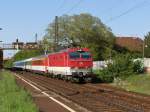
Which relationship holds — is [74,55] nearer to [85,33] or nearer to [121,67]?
[121,67]

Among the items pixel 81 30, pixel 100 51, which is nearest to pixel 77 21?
pixel 81 30

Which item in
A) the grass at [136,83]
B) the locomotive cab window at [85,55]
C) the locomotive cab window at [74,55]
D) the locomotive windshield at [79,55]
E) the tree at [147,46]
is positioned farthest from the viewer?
the tree at [147,46]

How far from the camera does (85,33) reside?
11444 cm

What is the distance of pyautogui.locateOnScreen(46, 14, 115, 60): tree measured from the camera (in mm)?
110562

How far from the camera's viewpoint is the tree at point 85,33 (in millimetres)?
110562

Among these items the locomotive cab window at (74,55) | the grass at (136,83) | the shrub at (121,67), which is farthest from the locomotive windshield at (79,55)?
the grass at (136,83)

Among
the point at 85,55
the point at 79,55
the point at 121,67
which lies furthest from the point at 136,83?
the point at 79,55

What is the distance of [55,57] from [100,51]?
55490 millimetres

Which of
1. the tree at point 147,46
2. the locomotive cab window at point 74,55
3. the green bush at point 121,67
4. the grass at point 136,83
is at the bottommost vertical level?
the grass at point 136,83

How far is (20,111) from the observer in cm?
1503

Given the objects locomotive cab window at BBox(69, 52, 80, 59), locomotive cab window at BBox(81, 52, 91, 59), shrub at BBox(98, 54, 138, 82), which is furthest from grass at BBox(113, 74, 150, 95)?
locomotive cab window at BBox(69, 52, 80, 59)

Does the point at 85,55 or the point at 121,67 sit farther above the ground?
the point at 85,55

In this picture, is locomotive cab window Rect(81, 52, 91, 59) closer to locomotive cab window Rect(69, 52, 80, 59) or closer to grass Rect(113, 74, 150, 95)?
locomotive cab window Rect(69, 52, 80, 59)

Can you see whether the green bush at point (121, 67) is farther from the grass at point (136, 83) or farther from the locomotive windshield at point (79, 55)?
the locomotive windshield at point (79, 55)
